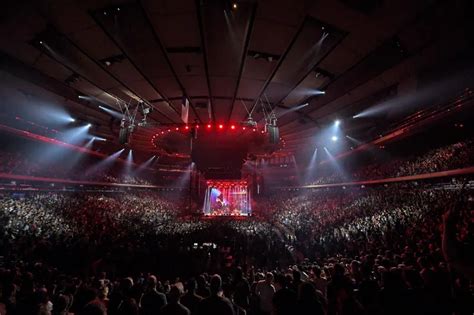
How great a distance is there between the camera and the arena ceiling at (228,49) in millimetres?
5121

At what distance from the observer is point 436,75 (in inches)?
Answer: 290

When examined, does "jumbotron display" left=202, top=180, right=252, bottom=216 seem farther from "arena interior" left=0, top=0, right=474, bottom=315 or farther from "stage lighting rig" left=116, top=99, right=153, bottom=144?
"stage lighting rig" left=116, top=99, right=153, bottom=144

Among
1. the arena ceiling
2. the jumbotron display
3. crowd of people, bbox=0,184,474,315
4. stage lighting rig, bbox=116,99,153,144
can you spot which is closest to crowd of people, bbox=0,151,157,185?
crowd of people, bbox=0,184,474,315

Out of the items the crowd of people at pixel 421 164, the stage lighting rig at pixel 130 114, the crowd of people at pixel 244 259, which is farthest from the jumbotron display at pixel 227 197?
the stage lighting rig at pixel 130 114

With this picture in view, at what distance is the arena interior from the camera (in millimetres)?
3846

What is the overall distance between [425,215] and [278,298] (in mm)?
9166

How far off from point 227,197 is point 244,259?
2240 centimetres

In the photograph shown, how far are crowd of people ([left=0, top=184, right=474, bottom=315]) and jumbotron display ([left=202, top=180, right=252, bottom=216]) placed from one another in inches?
407

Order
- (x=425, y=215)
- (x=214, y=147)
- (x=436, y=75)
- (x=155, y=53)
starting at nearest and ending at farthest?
(x=155, y=53), (x=436, y=75), (x=425, y=215), (x=214, y=147)

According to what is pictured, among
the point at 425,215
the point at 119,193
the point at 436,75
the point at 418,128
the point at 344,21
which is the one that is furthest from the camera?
the point at 119,193

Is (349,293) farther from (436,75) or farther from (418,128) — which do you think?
(418,128)

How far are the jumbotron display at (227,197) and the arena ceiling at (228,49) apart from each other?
2269 centimetres

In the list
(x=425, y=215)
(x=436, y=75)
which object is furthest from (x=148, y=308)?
(x=425, y=215)

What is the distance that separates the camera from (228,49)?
253 inches
